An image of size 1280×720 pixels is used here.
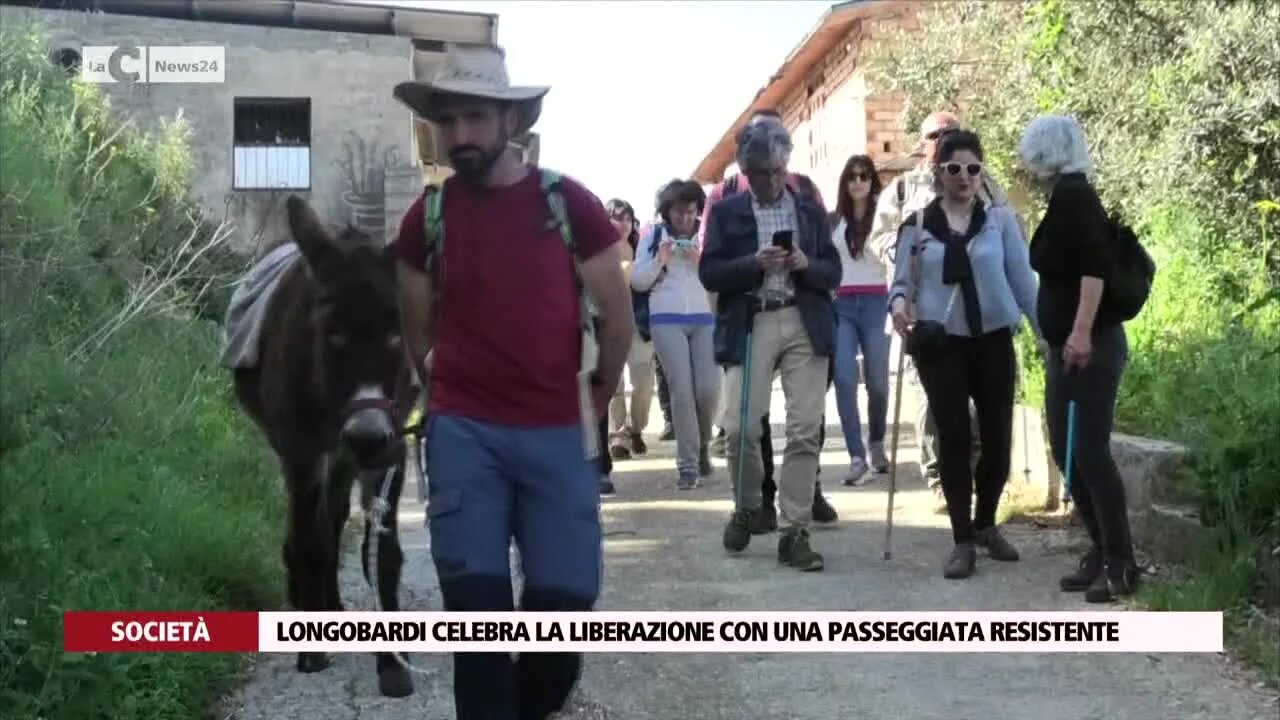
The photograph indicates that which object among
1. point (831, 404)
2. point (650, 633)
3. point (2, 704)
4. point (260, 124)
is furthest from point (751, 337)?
point (260, 124)

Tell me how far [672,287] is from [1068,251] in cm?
409

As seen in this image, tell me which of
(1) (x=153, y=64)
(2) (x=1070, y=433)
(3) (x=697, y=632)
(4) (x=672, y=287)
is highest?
(1) (x=153, y=64)

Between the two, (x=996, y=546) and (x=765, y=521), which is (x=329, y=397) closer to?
(x=996, y=546)

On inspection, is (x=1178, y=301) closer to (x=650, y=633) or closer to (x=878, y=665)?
(x=878, y=665)

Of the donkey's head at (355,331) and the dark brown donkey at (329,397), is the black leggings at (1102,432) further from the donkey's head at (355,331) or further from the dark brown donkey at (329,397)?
the donkey's head at (355,331)

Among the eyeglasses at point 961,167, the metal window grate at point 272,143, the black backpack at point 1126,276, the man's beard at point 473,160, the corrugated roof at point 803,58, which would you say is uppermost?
the corrugated roof at point 803,58

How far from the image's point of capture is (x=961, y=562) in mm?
7422

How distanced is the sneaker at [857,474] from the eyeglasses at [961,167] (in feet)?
10.4

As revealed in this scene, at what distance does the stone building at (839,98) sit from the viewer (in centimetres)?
2505

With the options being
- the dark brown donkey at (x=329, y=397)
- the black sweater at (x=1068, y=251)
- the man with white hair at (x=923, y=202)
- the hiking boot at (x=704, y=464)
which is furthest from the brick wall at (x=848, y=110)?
the dark brown donkey at (x=329, y=397)

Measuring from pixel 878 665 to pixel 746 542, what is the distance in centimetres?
214

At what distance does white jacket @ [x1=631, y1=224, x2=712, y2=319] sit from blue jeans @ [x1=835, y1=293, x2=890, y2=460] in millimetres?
885

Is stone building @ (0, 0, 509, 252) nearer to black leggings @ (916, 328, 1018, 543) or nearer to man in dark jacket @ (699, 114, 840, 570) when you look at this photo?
man in dark jacket @ (699, 114, 840, 570)
